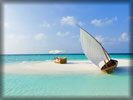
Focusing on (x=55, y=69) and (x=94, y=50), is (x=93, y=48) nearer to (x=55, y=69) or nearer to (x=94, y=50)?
(x=94, y=50)

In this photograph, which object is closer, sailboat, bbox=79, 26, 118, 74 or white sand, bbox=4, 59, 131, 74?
sailboat, bbox=79, 26, 118, 74

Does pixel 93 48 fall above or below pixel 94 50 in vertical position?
above

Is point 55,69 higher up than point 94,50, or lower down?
lower down

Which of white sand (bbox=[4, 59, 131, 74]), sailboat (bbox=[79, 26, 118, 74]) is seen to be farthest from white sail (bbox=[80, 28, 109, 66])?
white sand (bbox=[4, 59, 131, 74])

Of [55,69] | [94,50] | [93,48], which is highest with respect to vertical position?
[93,48]

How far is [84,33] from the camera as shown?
1095cm

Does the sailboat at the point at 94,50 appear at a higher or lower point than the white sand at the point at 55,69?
higher

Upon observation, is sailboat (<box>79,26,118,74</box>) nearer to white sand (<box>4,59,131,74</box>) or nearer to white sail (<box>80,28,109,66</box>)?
white sail (<box>80,28,109,66</box>)

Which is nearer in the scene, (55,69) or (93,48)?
(93,48)

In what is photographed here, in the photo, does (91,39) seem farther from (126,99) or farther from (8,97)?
(8,97)

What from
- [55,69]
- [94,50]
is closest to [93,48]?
[94,50]

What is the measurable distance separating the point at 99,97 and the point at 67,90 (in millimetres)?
1736

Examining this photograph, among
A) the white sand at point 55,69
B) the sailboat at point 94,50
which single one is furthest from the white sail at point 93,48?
the white sand at point 55,69

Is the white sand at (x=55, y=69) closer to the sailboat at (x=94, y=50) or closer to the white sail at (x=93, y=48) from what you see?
the sailboat at (x=94, y=50)
